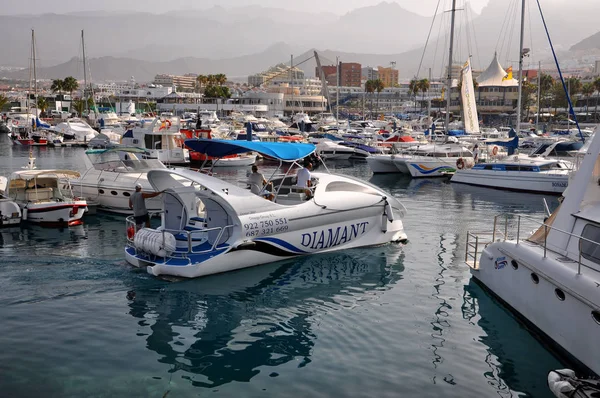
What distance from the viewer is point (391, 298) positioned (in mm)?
13523

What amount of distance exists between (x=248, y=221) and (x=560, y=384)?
8.55 meters

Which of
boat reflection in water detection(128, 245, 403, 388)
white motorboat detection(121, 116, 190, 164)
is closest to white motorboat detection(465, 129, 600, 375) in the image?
boat reflection in water detection(128, 245, 403, 388)

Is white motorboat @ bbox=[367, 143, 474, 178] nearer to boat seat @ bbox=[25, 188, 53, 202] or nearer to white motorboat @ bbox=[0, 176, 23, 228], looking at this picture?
boat seat @ bbox=[25, 188, 53, 202]

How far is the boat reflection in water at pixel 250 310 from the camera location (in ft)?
33.3

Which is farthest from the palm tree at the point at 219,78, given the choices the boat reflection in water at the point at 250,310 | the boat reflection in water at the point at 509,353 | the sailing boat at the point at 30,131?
the boat reflection in water at the point at 509,353

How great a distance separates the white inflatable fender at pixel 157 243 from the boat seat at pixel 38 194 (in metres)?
9.66

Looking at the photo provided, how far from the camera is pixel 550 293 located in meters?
10.6

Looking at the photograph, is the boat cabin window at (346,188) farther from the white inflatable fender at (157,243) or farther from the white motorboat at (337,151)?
the white motorboat at (337,151)

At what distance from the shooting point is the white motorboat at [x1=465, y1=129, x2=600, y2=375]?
9.58 meters

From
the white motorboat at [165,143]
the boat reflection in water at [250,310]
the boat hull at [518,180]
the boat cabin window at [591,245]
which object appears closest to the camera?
the boat reflection in water at [250,310]

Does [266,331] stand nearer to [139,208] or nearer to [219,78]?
[139,208]

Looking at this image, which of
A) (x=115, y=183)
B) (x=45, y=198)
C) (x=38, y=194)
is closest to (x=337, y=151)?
(x=115, y=183)

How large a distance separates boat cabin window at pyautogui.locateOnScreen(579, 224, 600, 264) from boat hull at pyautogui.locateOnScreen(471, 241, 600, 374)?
37 cm

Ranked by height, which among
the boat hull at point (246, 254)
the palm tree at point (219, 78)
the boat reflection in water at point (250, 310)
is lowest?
the boat reflection in water at point (250, 310)
